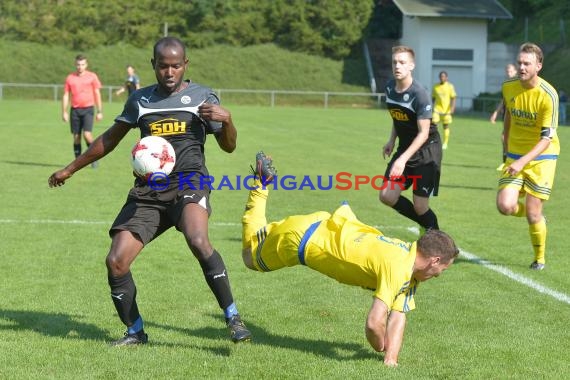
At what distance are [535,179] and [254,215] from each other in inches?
137

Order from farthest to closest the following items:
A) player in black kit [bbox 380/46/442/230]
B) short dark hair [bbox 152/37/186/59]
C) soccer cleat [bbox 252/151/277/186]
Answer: player in black kit [bbox 380/46/442/230] → soccer cleat [bbox 252/151/277/186] → short dark hair [bbox 152/37/186/59]

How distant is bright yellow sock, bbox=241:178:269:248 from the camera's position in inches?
245

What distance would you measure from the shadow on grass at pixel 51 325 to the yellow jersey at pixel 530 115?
4.56 m

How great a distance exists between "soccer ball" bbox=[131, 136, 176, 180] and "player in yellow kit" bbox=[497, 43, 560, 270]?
3.71 meters

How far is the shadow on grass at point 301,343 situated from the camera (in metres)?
5.68

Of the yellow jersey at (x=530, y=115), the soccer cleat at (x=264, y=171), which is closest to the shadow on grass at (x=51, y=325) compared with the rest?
the soccer cleat at (x=264, y=171)

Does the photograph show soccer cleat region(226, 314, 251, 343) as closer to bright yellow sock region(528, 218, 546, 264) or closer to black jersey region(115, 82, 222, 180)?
black jersey region(115, 82, 222, 180)

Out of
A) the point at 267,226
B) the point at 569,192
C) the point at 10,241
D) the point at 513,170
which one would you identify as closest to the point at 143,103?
the point at 267,226

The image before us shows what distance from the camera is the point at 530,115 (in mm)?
8484

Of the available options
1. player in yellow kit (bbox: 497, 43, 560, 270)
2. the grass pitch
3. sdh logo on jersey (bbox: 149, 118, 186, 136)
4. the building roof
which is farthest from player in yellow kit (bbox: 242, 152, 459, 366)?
the building roof

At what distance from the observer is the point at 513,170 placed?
8.09 meters

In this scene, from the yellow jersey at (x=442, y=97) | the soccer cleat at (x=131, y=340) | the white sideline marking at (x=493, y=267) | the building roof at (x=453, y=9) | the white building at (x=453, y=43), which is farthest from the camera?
the building roof at (x=453, y=9)

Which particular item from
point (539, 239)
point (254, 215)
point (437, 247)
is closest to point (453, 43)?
point (539, 239)

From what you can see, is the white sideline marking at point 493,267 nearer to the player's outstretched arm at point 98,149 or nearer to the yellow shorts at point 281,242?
the yellow shorts at point 281,242
